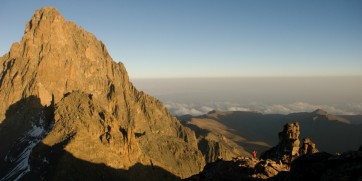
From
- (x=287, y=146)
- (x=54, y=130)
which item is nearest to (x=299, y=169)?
(x=287, y=146)

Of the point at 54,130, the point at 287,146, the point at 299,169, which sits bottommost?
the point at 54,130

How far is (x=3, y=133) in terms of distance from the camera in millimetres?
150625

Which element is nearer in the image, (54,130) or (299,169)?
(299,169)

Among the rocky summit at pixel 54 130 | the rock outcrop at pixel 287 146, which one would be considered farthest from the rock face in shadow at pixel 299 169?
the rocky summit at pixel 54 130

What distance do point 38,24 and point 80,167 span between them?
138340mm

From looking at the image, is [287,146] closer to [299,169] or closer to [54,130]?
[299,169]

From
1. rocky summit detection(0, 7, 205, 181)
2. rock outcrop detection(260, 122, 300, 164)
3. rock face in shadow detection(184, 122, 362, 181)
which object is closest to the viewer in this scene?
rock face in shadow detection(184, 122, 362, 181)

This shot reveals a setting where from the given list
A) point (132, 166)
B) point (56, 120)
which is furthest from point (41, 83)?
point (132, 166)

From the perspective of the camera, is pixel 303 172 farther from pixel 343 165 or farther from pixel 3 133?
pixel 3 133

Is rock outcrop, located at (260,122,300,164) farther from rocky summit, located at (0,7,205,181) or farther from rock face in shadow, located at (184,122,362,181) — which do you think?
rocky summit, located at (0,7,205,181)

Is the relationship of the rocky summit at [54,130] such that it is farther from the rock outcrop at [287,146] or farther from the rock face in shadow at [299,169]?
the rock face in shadow at [299,169]

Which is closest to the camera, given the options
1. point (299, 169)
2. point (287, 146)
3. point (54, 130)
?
point (299, 169)

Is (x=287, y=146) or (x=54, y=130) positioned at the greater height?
(x=287, y=146)

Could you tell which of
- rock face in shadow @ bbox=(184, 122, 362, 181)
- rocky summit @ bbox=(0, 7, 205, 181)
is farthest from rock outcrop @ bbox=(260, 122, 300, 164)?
rocky summit @ bbox=(0, 7, 205, 181)
